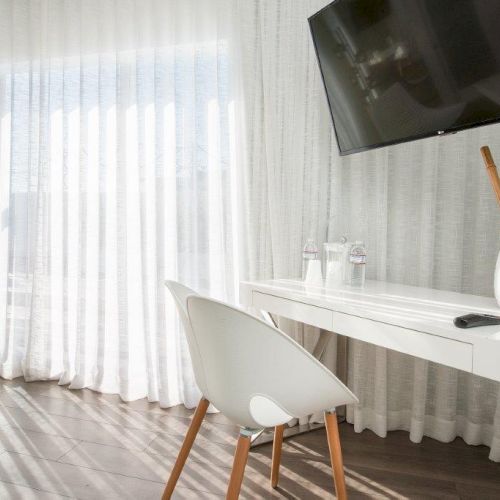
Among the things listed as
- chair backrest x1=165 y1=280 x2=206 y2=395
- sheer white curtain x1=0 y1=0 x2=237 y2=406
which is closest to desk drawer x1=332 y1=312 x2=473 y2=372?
chair backrest x1=165 y1=280 x2=206 y2=395

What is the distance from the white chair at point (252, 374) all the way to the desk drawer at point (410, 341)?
22 centimetres

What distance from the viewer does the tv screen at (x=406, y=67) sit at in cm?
133

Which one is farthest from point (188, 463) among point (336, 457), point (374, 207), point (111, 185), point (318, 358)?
point (111, 185)

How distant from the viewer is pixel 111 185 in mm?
2512

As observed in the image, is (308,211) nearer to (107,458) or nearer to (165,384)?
(165,384)

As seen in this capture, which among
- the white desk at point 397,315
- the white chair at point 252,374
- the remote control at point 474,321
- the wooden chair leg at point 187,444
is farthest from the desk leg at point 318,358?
the remote control at point 474,321

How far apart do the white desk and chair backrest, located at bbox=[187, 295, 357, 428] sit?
24 cm

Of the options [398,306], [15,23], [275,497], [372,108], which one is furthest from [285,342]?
[15,23]

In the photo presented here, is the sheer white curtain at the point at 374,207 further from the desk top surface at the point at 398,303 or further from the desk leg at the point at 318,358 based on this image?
the desk top surface at the point at 398,303

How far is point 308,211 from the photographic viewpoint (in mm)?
2197

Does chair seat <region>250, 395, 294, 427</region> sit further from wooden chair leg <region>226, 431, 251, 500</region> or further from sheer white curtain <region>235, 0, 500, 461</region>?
sheer white curtain <region>235, 0, 500, 461</region>

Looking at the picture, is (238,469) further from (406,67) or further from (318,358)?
(406,67)

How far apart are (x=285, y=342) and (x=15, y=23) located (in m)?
2.68

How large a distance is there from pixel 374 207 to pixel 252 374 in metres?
1.30
